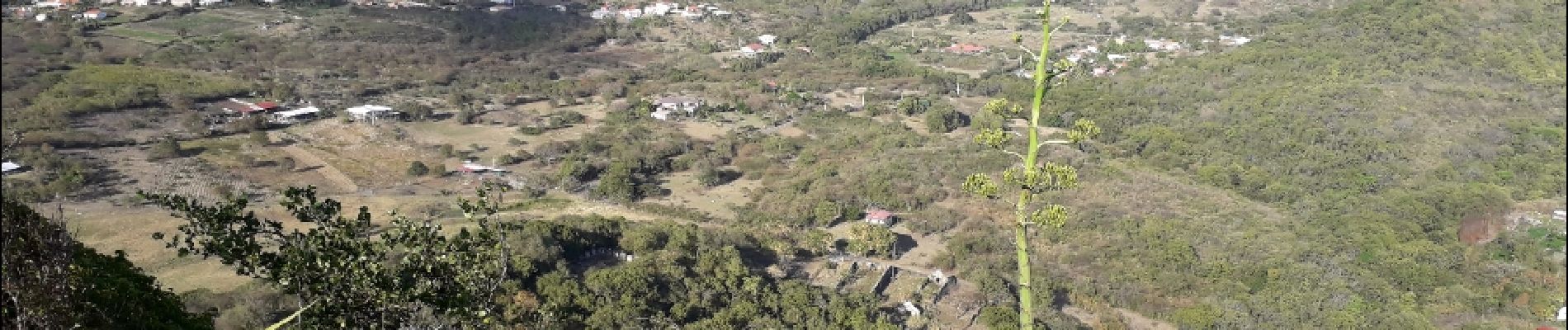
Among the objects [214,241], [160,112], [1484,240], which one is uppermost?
[214,241]

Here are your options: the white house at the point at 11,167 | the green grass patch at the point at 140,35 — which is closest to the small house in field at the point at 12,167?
the white house at the point at 11,167

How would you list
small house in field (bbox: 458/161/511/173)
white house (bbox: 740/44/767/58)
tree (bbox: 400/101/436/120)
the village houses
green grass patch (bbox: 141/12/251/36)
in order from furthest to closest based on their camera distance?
1. white house (bbox: 740/44/767/58)
2. green grass patch (bbox: 141/12/251/36)
3. the village houses
4. tree (bbox: 400/101/436/120)
5. small house in field (bbox: 458/161/511/173)

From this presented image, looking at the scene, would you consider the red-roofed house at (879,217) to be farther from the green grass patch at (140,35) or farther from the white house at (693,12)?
the white house at (693,12)

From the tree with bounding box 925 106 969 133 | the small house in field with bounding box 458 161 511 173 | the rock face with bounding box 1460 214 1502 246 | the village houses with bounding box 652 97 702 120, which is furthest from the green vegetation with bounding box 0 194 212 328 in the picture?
the village houses with bounding box 652 97 702 120

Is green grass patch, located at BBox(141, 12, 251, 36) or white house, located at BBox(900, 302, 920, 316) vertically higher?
green grass patch, located at BBox(141, 12, 251, 36)

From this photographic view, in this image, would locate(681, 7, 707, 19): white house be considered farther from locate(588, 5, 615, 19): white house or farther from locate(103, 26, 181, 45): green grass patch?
locate(103, 26, 181, 45): green grass patch

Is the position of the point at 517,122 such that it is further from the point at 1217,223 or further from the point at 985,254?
the point at 1217,223

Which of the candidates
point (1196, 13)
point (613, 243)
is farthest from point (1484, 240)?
point (1196, 13)
